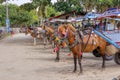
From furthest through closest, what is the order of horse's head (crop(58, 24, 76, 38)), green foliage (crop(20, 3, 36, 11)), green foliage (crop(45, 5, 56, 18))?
green foliage (crop(45, 5, 56, 18))
green foliage (crop(20, 3, 36, 11))
horse's head (crop(58, 24, 76, 38))

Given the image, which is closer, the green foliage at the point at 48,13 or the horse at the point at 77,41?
the horse at the point at 77,41

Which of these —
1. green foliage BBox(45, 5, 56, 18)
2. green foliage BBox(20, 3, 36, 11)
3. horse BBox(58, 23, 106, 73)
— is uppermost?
green foliage BBox(20, 3, 36, 11)

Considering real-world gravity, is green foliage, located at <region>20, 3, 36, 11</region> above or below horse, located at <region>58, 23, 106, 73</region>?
above

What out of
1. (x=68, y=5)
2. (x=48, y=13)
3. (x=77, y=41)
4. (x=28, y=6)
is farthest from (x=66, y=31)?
(x=48, y=13)

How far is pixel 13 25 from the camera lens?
10031 centimetres

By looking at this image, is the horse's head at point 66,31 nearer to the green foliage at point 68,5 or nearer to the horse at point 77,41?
the horse at point 77,41

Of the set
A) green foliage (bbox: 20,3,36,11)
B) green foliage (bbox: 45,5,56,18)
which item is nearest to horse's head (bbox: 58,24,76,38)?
green foliage (bbox: 20,3,36,11)

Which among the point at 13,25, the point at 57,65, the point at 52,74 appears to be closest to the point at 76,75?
the point at 52,74

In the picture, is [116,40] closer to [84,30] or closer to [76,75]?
[84,30]

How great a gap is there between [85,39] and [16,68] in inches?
130

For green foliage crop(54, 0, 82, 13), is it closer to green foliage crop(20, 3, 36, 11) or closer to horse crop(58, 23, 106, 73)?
green foliage crop(20, 3, 36, 11)

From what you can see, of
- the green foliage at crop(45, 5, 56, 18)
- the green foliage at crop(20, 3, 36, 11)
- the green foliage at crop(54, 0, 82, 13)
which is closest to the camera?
the green foliage at crop(54, 0, 82, 13)

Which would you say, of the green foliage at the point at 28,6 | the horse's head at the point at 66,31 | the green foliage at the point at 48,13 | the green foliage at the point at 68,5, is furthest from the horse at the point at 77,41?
the green foliage at the point at 48,13

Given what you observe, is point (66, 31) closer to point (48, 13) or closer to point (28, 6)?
point (28, 6)
